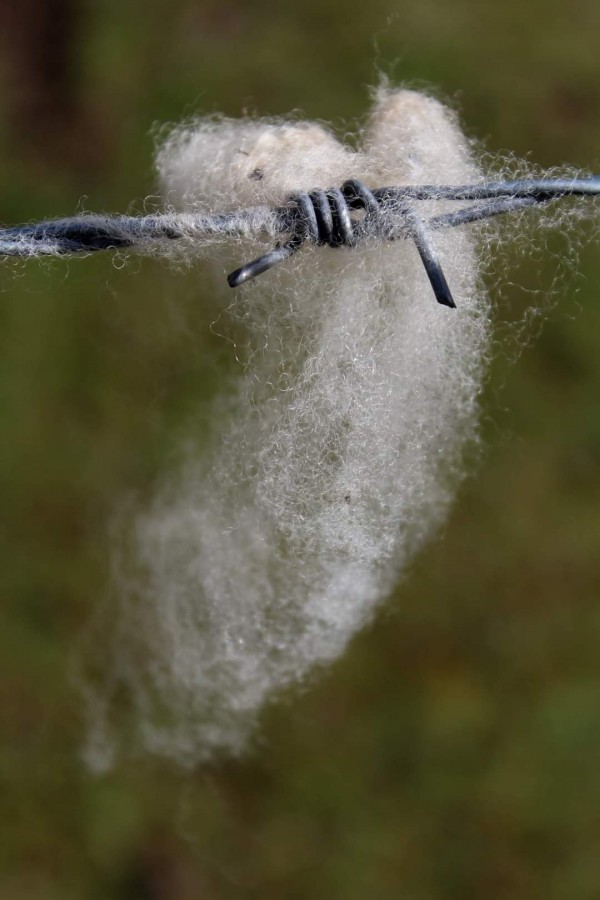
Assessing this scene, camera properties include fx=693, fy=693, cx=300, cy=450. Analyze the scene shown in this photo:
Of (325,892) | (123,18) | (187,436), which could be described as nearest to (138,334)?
(187,436)

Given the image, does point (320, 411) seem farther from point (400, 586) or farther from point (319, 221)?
point (400, 586)

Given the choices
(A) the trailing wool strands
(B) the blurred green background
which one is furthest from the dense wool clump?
(B) the blurred green background

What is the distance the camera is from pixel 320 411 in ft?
2.18

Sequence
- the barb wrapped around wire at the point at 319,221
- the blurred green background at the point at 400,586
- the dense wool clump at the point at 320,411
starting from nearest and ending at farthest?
the barb wrapped around wire at the point at 319,221 < the dense wool clump at the point at 320,411 < the blurred green background at the point at 400,586

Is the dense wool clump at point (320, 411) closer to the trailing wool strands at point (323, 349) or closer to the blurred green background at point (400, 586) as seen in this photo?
the trailing wool strands at point (323, 349)

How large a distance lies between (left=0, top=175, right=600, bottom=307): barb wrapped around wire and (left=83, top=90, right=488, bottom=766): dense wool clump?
5 centimetres

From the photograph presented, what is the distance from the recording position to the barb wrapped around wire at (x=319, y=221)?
1.60 ft

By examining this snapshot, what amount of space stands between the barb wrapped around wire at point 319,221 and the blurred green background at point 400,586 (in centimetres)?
70

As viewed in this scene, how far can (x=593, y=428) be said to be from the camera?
1270 mm

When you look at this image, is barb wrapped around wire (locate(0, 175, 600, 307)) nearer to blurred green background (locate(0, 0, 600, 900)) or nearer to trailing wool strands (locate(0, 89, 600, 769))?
trailing wool strands (locate(0, 89, 600, 769))

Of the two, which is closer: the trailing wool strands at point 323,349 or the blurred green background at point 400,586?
the trailing wool strands at point 323,349

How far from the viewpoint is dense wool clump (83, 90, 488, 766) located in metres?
0.61

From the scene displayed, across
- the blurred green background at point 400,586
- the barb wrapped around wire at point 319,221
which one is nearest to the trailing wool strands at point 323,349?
the barb wrapped around wire at point 319,221

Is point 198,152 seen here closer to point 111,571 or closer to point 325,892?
point 111,571
